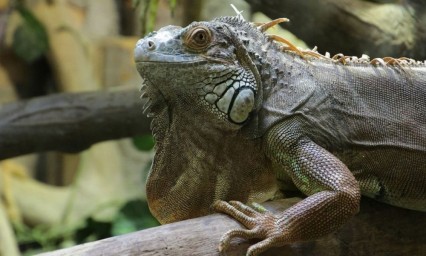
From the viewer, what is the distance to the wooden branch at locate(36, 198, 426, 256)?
8.63ft

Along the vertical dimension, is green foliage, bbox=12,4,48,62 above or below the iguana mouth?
below

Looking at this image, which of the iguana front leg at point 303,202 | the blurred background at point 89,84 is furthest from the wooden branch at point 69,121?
the iguana front leg at point 303,202

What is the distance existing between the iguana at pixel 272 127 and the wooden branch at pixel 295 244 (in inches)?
3.6

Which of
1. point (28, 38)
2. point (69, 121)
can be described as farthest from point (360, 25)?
point (28, 38)

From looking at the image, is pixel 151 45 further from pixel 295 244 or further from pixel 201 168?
pixel 295 244

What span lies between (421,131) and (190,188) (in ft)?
3.87

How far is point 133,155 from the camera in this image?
892 centimetres

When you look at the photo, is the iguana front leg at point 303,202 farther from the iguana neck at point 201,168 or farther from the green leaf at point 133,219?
the green leaf at point 133,219

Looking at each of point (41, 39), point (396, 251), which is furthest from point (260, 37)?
point (41, 39)

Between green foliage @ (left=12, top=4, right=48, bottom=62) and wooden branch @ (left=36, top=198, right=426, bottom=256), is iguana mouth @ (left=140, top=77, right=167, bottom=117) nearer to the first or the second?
wooden branch @ (left=36, top=198, right=426, bottom=256)

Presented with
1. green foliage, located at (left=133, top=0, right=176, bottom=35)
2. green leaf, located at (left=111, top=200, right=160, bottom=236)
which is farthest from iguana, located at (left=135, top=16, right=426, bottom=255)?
green leaf, located at (left=111, top=200, right=160, bottom=236)

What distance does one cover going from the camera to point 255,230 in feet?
8.78

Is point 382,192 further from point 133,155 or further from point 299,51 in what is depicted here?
point 133,155

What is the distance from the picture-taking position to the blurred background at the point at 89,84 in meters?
4.39
